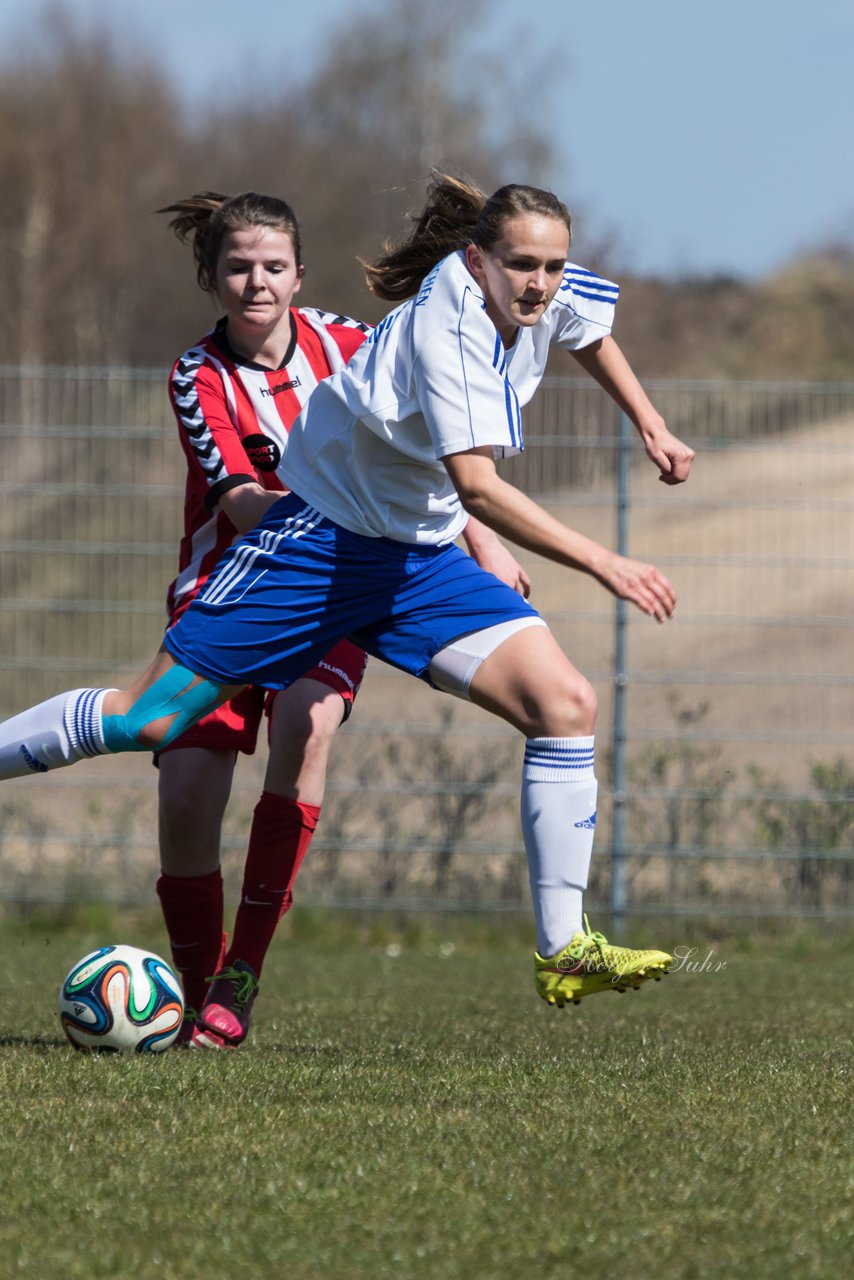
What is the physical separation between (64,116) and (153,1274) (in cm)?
4286

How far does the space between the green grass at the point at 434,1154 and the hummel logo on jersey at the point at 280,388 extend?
182 cm

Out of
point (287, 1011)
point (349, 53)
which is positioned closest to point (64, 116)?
point (349, 53)

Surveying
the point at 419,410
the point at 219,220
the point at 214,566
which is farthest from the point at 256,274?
the point at 419,410

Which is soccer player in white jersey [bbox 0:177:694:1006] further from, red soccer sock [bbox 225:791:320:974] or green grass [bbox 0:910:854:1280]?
red soccer sock [bbox 225:791:320:974]

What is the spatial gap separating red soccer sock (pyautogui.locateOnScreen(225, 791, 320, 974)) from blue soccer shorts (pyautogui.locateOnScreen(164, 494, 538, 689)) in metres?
0.71

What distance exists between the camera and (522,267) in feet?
13.5

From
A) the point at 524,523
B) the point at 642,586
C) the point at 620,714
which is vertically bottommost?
the point at 620,714

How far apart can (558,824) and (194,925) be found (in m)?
1.33

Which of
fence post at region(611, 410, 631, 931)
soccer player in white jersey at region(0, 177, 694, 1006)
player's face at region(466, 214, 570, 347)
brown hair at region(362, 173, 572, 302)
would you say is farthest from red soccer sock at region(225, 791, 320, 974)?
fence post at region(611, 410, 631, 931)

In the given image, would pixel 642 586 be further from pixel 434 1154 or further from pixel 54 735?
pixel 54 735

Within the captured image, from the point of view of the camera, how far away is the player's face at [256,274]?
191 inches

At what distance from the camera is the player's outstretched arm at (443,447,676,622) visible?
3797 mm

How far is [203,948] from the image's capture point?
515 cm

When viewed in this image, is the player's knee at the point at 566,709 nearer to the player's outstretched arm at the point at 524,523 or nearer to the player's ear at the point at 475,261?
the player's outstretched arm at the point at 524,523
